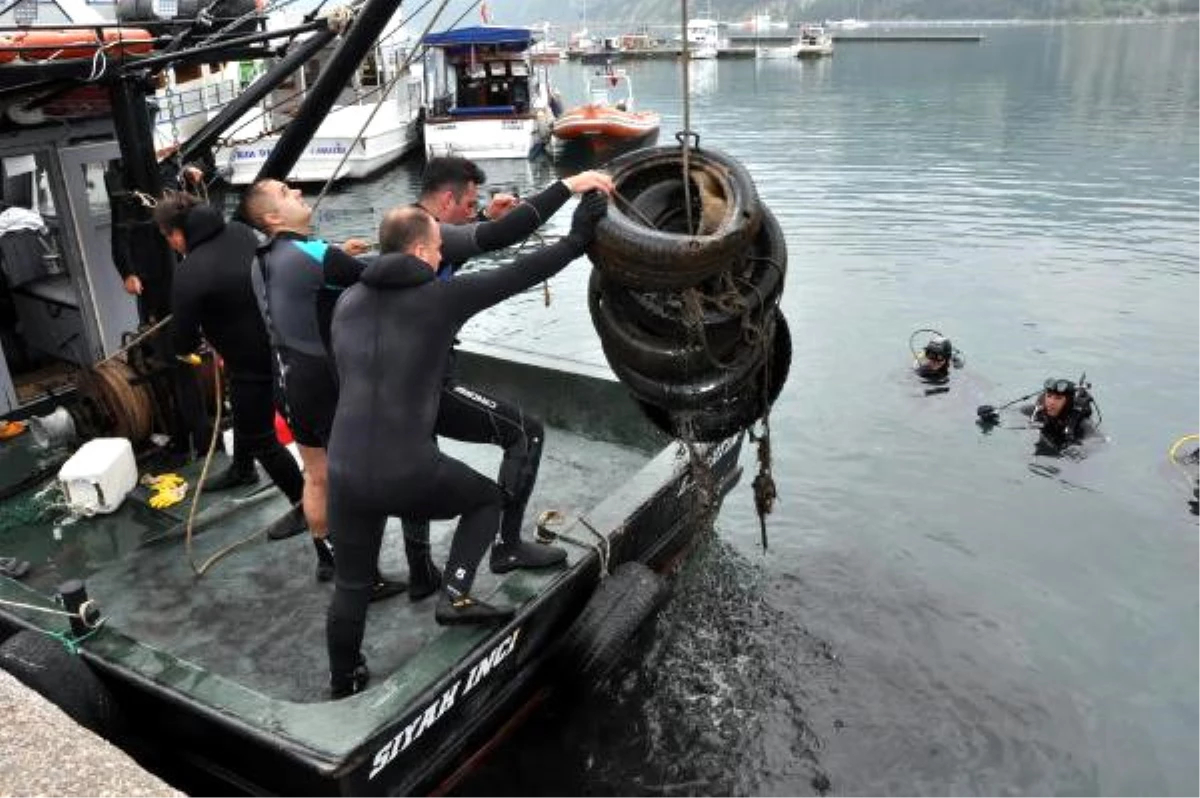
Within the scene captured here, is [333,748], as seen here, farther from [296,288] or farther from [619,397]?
[619,397]

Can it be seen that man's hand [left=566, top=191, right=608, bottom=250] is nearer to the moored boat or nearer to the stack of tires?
the stack of tires

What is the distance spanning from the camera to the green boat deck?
5180 mm

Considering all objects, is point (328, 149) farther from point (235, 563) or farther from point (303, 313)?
point (303, 313)

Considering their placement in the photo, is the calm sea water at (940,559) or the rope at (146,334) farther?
the rope at (146,334)

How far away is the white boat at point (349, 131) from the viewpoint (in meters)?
30.0

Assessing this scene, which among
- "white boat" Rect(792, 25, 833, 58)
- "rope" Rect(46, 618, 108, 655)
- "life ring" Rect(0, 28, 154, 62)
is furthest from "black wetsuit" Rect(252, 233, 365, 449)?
"white boat" Rect(792, 25, 833, 58)

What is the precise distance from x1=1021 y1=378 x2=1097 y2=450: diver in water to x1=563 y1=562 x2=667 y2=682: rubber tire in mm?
6765

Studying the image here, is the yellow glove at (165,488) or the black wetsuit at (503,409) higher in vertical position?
the black wetsuit at (503,409)

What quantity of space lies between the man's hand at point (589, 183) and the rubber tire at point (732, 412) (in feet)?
4.18

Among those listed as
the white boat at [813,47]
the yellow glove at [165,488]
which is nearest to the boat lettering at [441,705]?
the yellow glove at [165,488]

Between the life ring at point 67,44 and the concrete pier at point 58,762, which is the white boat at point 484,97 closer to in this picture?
the life ring at point 67,44

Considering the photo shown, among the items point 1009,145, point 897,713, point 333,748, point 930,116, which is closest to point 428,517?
point 333,748

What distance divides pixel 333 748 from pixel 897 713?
4.18 metres

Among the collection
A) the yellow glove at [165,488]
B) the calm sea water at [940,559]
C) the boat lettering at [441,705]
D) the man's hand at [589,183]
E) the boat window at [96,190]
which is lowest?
the calm sea water at [940,559]
